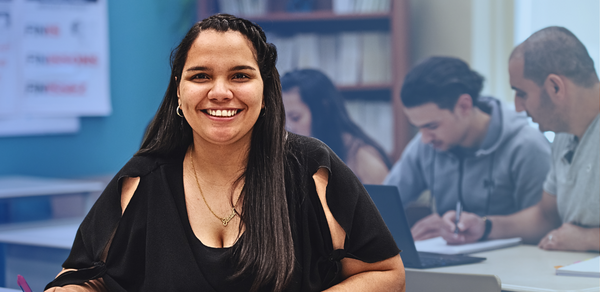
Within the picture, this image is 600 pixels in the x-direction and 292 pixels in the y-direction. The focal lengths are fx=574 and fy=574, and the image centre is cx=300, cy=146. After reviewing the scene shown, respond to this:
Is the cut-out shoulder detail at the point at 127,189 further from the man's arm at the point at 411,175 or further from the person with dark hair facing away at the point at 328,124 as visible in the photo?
the person with dark hair facing away at the point at 328,124

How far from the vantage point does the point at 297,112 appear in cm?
352

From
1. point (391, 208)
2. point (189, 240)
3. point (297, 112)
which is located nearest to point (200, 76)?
point (189, 240)

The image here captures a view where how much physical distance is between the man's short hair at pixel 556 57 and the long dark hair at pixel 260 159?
5.67 feet

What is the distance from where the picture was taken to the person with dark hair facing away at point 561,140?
2379 mm

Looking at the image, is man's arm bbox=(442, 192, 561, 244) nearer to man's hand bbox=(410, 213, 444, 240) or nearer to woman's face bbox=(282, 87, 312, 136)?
man's hand bbox=(410, 213, 444, 240)

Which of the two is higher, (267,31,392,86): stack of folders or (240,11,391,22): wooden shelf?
(240,11,391,22): wooden shelf

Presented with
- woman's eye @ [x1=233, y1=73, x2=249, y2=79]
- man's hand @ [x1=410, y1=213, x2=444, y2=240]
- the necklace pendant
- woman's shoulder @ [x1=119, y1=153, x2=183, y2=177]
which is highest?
woman's eye @ [x1=233, y1=73, x2=249, y2=79]

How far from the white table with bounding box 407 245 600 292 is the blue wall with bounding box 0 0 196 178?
8.44 ft

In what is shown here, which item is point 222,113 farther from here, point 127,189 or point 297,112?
point 297,112

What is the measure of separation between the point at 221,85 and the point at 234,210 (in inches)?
11.0

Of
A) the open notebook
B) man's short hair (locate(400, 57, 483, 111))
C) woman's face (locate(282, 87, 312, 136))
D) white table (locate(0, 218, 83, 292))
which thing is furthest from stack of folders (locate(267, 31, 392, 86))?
white table (locate(0, 218, 83, 292))

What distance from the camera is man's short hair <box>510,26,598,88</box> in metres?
2.49

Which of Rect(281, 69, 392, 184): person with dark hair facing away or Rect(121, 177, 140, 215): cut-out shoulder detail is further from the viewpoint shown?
Rect(281, 69, 392, 184): person with dark hair facing away

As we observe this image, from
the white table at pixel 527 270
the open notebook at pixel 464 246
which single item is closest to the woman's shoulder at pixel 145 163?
the white table at pixel 527 270
